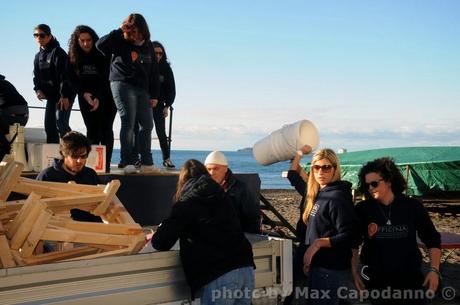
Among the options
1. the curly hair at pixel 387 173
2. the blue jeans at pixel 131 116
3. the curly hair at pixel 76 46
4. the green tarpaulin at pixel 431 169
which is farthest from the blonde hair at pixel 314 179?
the green tarpaulin at pixel 431 169

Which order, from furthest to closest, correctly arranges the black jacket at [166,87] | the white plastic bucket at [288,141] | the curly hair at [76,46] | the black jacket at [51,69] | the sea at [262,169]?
the sea at [262,169]
the black jacket at [166,87]
the black jacket at [51,69]
the curly hair at [76,46]
the white plastic bucket at [288,141]

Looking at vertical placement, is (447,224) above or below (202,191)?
below

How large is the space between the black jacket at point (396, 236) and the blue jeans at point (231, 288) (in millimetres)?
915

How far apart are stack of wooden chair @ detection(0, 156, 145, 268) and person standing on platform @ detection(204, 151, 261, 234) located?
923mm

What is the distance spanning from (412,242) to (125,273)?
1.87m

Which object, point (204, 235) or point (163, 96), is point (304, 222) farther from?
point (163, 96)

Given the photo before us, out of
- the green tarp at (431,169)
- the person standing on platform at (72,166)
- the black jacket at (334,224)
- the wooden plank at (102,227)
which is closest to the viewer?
the wooden plank at (102,227)

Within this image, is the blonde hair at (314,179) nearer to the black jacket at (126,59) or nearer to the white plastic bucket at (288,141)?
the white plastic bucket at (288,141)

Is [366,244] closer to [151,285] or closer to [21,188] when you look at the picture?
[151,285]

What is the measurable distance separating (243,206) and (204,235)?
3.78ft

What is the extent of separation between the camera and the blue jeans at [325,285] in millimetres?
3568

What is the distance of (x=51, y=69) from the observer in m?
6.09

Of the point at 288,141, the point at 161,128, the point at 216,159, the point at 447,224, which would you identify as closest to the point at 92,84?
the point at 161,128

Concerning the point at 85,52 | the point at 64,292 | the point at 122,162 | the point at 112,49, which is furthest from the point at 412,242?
the point at 85,52
